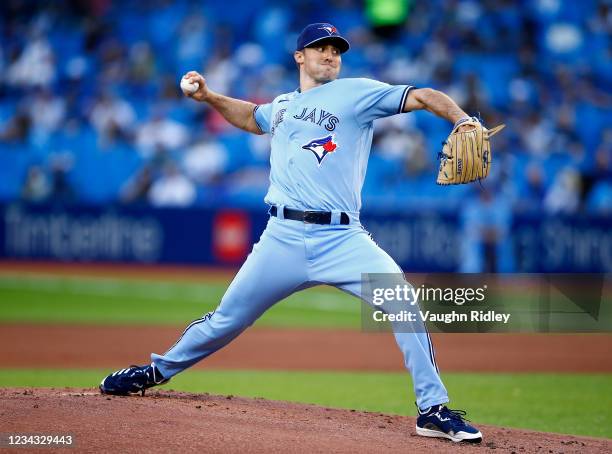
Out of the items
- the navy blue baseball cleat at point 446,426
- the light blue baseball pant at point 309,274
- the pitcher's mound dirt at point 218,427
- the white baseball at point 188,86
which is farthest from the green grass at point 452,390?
the white baseball at point 188,86

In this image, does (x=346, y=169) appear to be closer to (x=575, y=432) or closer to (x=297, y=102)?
(x=297, y=102)

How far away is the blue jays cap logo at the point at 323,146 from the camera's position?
540 cm

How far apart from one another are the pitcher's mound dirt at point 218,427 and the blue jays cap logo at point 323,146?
4.83ft

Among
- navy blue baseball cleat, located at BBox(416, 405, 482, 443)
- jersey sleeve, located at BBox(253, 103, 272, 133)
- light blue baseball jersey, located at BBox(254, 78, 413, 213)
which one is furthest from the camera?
jersey sleeve, located at BBox(253, 103, 272, 133)

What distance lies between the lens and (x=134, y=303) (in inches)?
607

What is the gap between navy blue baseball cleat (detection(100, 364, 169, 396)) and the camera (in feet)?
19.2

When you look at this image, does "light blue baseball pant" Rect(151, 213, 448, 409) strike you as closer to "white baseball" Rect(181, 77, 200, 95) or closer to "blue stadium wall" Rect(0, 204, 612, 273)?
"white baseball" Rect(181, 77, 200, 95)

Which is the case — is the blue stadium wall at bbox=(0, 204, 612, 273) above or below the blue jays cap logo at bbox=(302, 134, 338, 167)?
below

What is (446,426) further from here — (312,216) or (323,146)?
(323,146)

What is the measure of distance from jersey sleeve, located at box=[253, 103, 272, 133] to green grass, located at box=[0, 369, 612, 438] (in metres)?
2.47

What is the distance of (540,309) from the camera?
12.1 meters

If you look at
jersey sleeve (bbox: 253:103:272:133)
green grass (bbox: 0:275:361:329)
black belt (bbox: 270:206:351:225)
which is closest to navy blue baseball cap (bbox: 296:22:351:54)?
jersey sleeve (bbox: 253:103:272:133)

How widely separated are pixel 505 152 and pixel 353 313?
472 cm

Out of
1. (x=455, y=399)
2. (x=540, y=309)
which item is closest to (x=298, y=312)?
(x=540, y=309)
